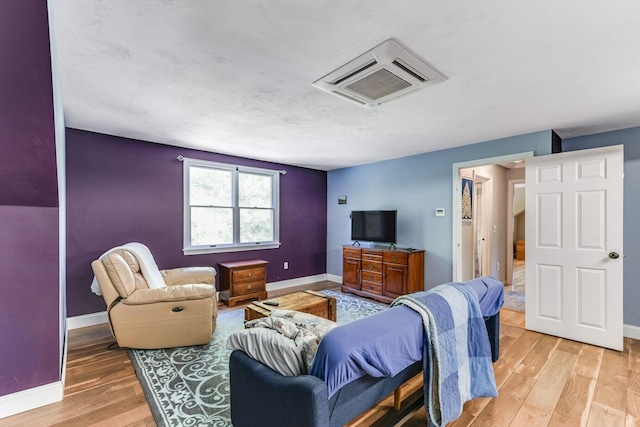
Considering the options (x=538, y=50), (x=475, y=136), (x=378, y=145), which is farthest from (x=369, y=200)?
(x=538, y=50)

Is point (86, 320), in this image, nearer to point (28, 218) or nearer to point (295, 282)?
point (28, 218)

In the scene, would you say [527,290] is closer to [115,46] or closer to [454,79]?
[454,79]

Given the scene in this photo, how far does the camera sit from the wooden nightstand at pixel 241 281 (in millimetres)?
4289

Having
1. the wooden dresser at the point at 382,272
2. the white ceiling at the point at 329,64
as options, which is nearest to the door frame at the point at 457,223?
the wooden dresser at the point at 382,272

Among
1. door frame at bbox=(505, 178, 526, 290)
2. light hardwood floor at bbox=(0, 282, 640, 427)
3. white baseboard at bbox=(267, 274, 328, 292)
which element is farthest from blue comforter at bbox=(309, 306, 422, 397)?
door frame at bbox=(505, 178, 526, 290)

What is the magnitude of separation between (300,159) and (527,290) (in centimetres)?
374

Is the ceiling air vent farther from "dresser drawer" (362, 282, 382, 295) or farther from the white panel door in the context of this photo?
"dresser drawer" (362, 282, 382, 295)

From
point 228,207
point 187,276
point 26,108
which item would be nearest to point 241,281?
point 187,276

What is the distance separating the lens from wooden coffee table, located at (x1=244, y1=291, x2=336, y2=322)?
276 centimetres

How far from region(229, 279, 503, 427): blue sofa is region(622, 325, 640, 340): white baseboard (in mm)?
3281

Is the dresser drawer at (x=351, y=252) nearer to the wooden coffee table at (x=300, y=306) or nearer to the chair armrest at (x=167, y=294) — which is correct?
the wooden coffee table at (x=300, y=306)

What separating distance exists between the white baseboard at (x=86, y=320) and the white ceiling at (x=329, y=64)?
2274 millimetres

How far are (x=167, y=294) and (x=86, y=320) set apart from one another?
1.69 m

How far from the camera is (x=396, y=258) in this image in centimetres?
443
